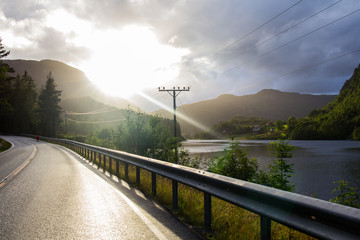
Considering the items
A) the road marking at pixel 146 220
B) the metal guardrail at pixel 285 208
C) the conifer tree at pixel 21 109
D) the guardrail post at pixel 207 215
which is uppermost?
the conifer tree at pixel 21 109

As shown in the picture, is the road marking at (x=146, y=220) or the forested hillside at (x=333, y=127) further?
the forested hillside at (x=333, y=127)

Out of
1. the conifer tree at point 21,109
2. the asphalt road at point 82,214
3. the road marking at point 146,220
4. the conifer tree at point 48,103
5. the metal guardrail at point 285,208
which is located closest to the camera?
the metal guardrail at point 285,208

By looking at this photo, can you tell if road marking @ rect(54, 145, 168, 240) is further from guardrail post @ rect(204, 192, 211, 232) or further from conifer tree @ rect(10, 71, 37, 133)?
conifer tree @ rect(10, 71, 37, 133)

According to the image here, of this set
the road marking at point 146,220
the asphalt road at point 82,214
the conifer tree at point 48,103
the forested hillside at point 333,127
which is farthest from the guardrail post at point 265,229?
the forested hillside at point 333,127

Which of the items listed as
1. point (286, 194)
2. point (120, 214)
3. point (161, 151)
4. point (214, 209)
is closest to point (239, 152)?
point (161, 151)

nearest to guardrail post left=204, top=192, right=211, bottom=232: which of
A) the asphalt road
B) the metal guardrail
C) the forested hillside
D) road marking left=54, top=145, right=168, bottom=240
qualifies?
the metal guardrail

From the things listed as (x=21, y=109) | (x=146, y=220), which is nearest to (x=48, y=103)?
(x=21, y=109)

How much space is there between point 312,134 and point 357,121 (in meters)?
22.7

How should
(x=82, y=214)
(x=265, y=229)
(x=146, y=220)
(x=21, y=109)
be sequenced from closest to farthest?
(x=265, y=229) → (x=146, y=220) → (x=82, y=214) → (x=21, y=109)

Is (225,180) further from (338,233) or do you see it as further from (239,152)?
(239,152)

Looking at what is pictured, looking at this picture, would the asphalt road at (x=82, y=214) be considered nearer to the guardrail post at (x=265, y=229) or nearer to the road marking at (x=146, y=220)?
the road marking at (x=146, y=220)

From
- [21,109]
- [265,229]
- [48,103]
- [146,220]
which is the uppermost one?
[48,103]

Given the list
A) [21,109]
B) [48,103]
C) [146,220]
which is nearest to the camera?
[146,220]

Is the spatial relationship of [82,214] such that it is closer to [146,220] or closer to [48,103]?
[146,220]
